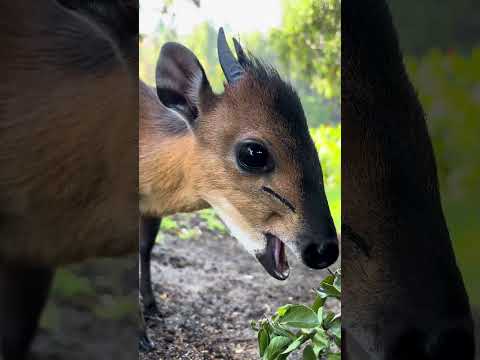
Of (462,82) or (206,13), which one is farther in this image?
(206,13)

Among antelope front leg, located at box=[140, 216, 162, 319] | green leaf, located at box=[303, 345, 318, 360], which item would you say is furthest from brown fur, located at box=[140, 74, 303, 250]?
green leaf, located at box=[303, 345, 318, 360]

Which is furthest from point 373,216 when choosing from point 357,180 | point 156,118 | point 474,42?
point 156,118

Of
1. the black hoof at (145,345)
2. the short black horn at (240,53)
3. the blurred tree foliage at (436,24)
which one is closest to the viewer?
the blurred tree foliage at (436,24)

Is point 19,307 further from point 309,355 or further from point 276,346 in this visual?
point 309,355

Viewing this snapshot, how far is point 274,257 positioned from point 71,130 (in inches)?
27.6

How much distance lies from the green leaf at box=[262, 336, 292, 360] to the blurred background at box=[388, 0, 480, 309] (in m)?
0.53

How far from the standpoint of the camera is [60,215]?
1.50 metres

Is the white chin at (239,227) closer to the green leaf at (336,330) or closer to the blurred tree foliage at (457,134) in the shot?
the green leaf at (336,330)

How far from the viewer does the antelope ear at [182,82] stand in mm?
1559

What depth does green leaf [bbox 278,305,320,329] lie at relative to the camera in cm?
153

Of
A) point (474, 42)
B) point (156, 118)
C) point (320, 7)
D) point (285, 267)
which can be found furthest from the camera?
point (320, 7)

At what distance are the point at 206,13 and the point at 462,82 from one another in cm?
79

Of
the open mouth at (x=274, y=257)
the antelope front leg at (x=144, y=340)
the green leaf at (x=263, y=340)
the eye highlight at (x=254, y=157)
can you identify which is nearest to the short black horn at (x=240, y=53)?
the eye highlight at (x=254, y=157)

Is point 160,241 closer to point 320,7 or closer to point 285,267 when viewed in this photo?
point 285,267
